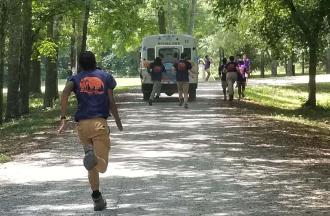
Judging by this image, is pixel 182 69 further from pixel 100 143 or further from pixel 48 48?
pixel 100 143

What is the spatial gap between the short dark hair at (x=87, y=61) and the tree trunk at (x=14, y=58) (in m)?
12.3

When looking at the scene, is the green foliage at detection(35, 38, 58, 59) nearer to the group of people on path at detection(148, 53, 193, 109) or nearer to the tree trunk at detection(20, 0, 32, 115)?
the tree trunk at detection(20, 0, 32, 115)

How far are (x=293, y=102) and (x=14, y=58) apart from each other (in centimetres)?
1409

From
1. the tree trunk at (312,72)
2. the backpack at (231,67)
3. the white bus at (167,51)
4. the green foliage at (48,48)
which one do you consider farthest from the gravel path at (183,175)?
the green foliage at (48,48)

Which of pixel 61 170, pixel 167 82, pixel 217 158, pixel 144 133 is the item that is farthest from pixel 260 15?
pixel 61 170

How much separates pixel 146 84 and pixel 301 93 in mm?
12365

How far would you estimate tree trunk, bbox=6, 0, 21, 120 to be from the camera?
19859mm

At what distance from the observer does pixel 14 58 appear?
21875 millimetres

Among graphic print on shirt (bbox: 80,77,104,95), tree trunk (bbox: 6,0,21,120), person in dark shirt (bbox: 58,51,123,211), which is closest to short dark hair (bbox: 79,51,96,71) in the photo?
person in dark shirt (bbox: 58,51,123,211)

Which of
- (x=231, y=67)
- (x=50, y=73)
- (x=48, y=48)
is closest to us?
(x=231, y=67)

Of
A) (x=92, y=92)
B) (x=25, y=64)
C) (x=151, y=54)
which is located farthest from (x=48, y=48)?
(x=92, y=92)

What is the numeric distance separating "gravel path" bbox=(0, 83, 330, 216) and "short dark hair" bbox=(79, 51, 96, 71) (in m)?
1.75

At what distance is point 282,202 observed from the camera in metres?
7.76

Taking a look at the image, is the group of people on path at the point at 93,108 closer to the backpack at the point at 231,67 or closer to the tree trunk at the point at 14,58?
the tree trunk at the point at 14,58
